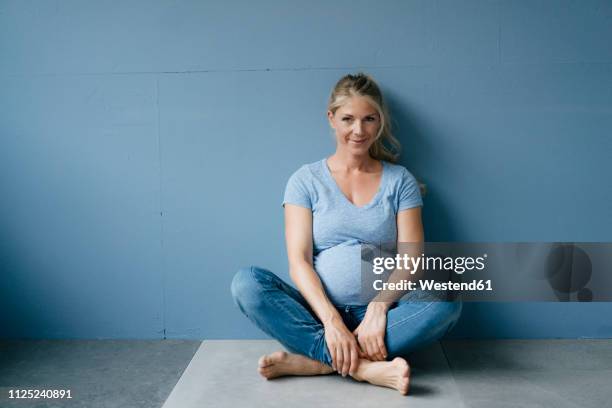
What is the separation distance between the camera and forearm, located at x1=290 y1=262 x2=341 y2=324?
79.4 inches

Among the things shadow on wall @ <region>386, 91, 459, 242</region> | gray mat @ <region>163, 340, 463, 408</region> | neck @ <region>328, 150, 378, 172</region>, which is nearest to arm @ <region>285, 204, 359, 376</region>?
gray mat @ <region>163, 340, 463, 408</region>

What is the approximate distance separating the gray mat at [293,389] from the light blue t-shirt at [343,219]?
1.10 feet

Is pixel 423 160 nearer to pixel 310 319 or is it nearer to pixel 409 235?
pixel 409 235

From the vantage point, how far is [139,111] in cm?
233

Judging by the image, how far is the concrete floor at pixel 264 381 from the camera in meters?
1.88

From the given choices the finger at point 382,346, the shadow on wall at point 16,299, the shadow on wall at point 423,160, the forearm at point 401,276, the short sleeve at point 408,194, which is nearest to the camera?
the finger at point 382,346

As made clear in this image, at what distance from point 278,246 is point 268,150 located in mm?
404

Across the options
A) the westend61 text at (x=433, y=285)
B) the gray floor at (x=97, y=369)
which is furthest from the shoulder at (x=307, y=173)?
the gray floor at (x=97, y=369)

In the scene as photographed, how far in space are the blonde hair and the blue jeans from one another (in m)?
0.62

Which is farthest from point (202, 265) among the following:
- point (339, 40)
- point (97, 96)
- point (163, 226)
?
point (339, 40)

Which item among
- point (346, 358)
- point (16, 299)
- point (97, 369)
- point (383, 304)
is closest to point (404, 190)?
point (383, 304)

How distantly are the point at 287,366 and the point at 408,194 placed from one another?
31.1 inches

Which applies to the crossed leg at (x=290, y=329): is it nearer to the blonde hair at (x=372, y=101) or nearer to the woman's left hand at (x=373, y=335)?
the woman's left hand at (x=373, y=335)

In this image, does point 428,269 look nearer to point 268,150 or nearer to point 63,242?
point 268,150
